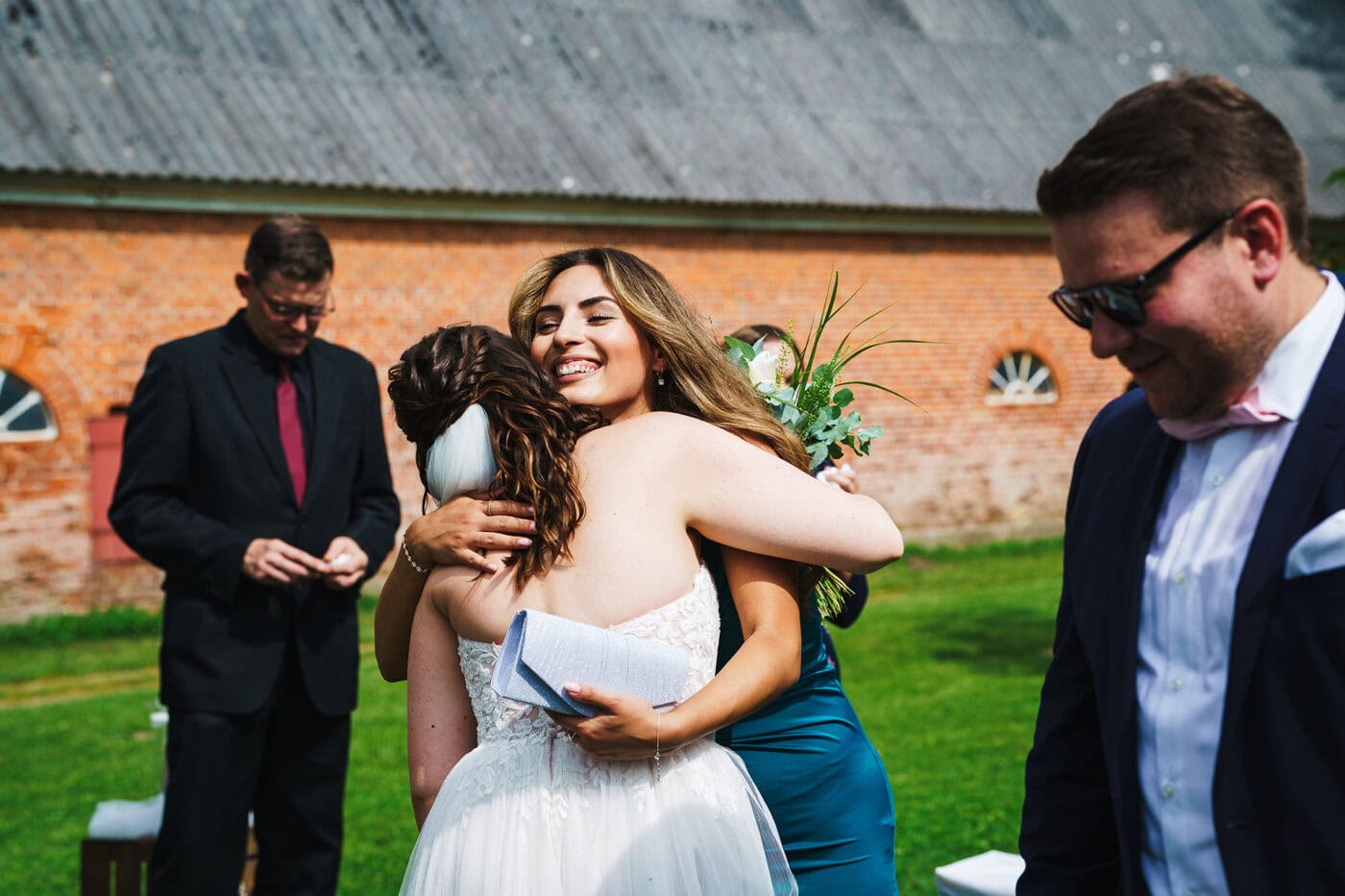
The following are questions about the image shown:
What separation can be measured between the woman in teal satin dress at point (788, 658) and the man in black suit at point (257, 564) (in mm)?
1662

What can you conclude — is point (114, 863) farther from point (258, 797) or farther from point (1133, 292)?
point (1133, 292)

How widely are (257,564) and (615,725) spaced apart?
97.1 inches

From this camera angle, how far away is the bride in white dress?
252 centimetres

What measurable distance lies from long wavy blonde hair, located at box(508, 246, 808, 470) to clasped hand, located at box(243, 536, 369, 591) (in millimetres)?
1800

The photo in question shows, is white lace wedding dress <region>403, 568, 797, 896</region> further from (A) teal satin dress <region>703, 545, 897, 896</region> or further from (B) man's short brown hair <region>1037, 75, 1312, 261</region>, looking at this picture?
(B) man's short brown hair <region>1037, 75, 1312, 261</region>

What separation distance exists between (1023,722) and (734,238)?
30.1 feet

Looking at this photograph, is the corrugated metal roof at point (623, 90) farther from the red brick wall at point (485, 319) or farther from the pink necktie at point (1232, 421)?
the pink necktie at point (1232, 421)

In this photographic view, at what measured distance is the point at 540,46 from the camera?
54.4 ft

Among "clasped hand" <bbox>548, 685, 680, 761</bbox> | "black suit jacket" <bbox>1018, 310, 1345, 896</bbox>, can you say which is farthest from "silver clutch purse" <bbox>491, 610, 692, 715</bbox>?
"black suit jacket" <bbox>1018, 310, 1345, 896</bbox>

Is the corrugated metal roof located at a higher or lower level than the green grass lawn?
higher

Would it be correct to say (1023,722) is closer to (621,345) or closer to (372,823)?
(372,823)

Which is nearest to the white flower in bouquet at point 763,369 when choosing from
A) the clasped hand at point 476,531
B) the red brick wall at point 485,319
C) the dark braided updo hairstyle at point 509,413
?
the dark braided updo hairstyle at point 509,413

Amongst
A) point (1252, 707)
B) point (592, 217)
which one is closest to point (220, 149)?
point (592, 217)

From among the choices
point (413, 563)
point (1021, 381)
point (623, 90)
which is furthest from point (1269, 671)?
point (1021, 381)
